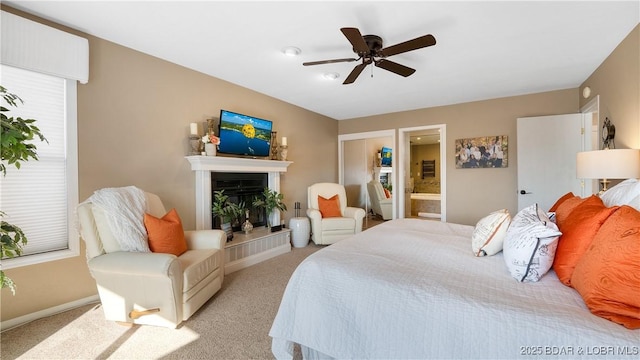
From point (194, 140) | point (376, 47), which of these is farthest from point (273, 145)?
point (376, 47)

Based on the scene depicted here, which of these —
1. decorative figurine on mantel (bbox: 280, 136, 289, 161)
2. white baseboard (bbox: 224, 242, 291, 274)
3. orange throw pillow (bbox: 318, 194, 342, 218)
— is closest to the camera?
white baseboard (bbox: 224, 242, 291, 274)

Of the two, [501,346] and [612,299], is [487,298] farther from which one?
[612,299]

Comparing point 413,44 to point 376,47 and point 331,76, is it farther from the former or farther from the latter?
point 331,76

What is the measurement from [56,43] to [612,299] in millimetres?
3670

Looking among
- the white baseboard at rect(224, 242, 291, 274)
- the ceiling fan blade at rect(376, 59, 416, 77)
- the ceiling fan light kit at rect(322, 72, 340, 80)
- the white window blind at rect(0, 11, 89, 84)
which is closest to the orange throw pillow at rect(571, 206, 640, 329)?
the ceiling fan blade at rect(376, 59, 416, 77)

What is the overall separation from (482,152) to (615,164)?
7.72 feet

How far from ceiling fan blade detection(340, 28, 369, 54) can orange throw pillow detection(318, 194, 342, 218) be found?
8.94 ft

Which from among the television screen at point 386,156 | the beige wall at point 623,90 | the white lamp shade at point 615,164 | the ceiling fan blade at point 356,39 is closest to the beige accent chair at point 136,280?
the ceiling fan blade at point 356,39

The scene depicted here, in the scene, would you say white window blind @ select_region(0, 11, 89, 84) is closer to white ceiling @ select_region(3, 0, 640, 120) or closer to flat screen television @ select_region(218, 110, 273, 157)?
white ceiling @ select_region(3, 0, 640, 120)

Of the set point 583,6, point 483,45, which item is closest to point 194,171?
point 483,45

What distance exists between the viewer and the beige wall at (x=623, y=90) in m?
2.16

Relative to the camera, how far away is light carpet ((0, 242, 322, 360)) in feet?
5.53

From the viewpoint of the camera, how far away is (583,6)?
1.92 m

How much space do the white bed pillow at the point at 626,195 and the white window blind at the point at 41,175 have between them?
387 centimetres
